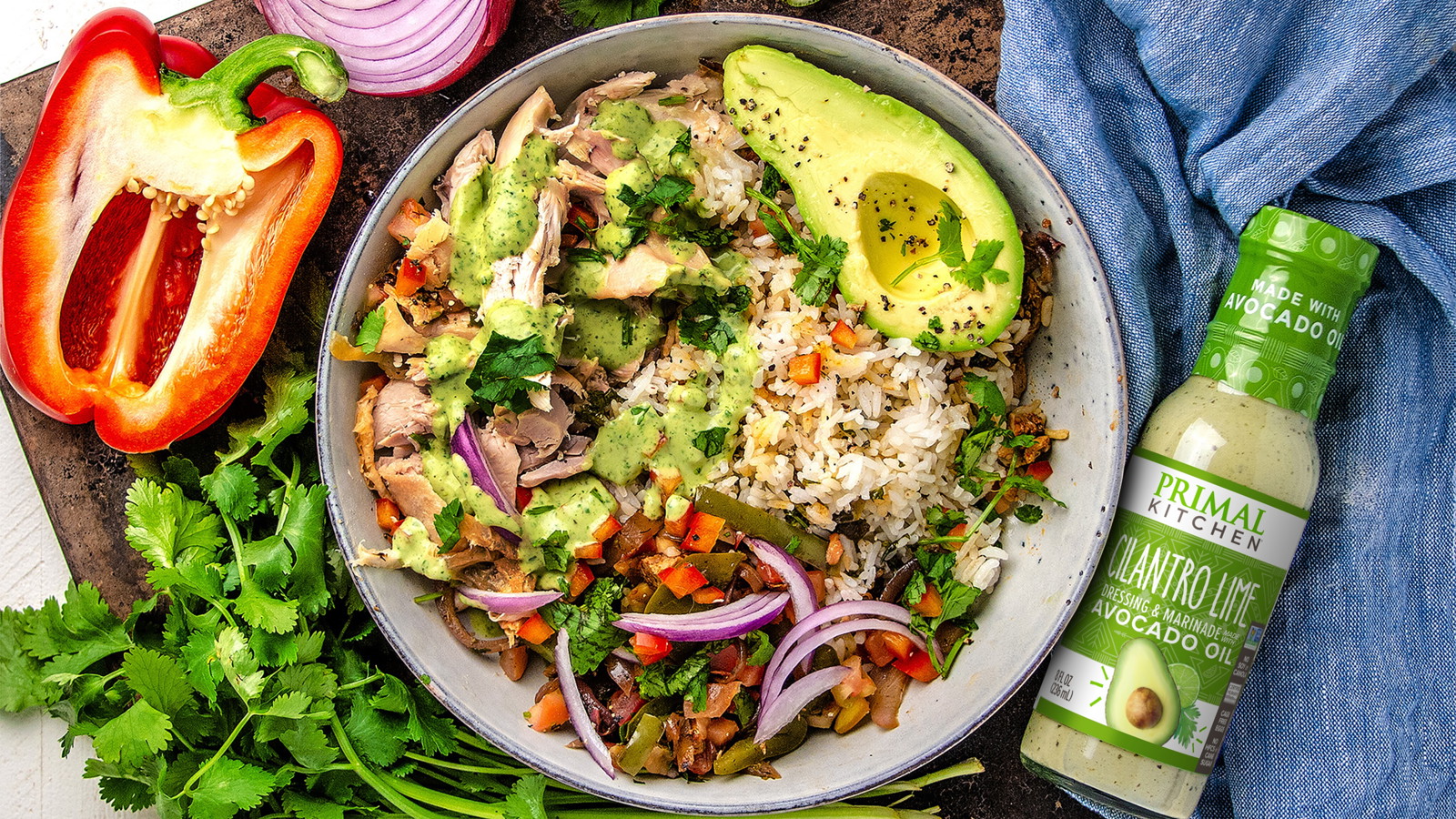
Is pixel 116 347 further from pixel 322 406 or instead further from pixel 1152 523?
pixel 1152 523

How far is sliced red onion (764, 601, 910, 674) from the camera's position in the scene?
238 cm

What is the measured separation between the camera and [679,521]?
7.73 feet

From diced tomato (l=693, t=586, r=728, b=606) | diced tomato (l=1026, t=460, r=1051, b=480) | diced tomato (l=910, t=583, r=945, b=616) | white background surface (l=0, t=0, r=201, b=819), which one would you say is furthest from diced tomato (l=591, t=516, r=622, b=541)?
white background surface (l=0, t=0, r=201, b=819)

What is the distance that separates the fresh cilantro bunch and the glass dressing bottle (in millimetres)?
852

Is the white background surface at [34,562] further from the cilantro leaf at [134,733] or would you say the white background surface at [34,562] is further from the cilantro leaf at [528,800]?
the cilantro leaf at [528,800]

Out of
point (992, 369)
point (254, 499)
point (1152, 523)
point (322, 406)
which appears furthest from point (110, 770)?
point (1152, 523)

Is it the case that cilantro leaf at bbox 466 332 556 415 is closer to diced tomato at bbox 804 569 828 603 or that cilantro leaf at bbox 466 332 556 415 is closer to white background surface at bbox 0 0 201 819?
diced tomato at bbox 804 569 828 603

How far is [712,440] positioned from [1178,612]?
115 centimetres

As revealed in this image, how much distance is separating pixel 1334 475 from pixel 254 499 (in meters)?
2.81

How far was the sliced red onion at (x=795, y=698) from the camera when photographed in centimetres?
238

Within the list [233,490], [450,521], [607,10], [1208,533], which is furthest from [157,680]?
[1208,533]

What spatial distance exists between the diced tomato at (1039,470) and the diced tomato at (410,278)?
1.61 metres

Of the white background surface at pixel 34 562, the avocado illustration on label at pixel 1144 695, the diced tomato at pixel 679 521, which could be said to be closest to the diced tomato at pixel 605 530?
the diced tomato at pixel 679 521

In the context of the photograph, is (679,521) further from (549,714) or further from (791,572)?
(549,714)
